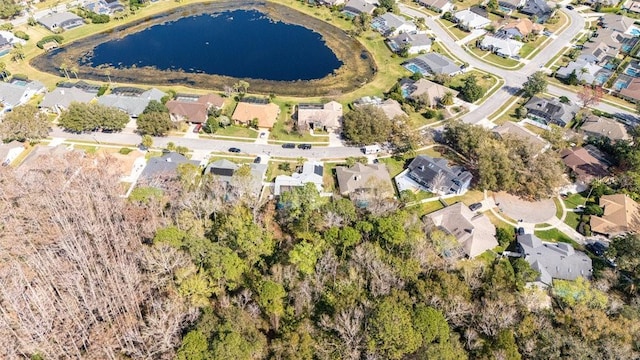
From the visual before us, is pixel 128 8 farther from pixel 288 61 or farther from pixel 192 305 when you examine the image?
pixel 192 305

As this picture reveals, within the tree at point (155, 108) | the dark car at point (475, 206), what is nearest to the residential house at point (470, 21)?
the dark car at point (475, 206)

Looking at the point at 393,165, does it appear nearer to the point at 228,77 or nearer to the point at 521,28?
the point at 228,77

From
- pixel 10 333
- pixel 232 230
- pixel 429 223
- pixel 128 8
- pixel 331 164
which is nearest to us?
pixel 10 333

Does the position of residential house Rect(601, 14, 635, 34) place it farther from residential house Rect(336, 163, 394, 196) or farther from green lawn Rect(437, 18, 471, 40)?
residential house Rect(336, 163, 394, 196)

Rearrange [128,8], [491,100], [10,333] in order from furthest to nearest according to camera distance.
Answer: [128,8] < [491,100] < [10,333]

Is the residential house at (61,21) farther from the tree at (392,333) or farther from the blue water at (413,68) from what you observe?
the tree at (392,333)

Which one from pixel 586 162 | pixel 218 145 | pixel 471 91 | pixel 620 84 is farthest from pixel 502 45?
pixel 218 145

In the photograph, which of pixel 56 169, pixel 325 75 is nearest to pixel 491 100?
pixel 325 75
